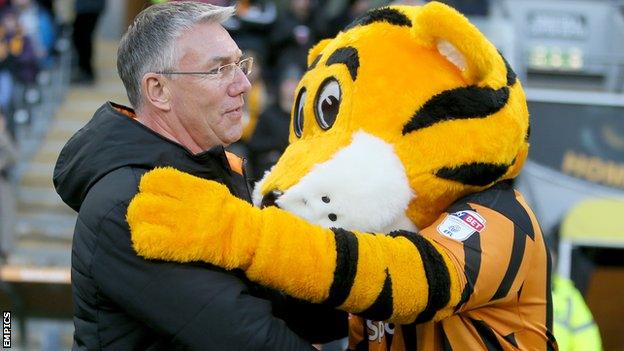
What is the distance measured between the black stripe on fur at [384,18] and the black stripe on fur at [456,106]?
10.5 inches

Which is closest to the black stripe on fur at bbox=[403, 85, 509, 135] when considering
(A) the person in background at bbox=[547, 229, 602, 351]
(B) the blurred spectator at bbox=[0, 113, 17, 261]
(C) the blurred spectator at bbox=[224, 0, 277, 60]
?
(A) the person in background at bbox=[547, 229, 602, 351]

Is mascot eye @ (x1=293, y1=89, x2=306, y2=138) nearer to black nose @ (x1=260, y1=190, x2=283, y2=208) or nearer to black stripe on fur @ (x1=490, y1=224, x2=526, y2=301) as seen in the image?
black nose @ (x1=260, y1=190, x2=283, y2=208)

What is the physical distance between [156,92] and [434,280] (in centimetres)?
88

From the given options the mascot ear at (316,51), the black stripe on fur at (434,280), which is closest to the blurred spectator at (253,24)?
the mascot ear at (316,51)

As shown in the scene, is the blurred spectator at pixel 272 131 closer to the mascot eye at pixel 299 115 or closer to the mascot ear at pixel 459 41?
the mascot eye at pixel 299 115

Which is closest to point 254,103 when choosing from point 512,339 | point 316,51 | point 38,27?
point 38,27

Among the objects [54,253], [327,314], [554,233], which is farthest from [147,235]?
[54,253]

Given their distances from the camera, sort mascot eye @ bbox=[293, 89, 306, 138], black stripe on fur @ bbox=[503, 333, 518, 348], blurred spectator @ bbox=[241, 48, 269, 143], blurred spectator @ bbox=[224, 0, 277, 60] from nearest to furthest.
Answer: black stripe on fur @ bbox=[503, 333, 518, 348] → mascot eye @ bbox=[293, 89, 306, 138] → blurred spectator @ bbox=[241, 48, 269, 143] → blurred spectator @ bbox=[224, 0, 277, 60]

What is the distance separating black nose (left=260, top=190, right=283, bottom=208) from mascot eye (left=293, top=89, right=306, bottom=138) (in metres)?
0.27

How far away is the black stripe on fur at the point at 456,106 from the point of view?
106 inches

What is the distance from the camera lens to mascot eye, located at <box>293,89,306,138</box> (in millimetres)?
3004

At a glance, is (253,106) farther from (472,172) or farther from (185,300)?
(185,300)

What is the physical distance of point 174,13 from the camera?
2678 millimetres

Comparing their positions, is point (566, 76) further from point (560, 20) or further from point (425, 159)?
point (425, 159)
